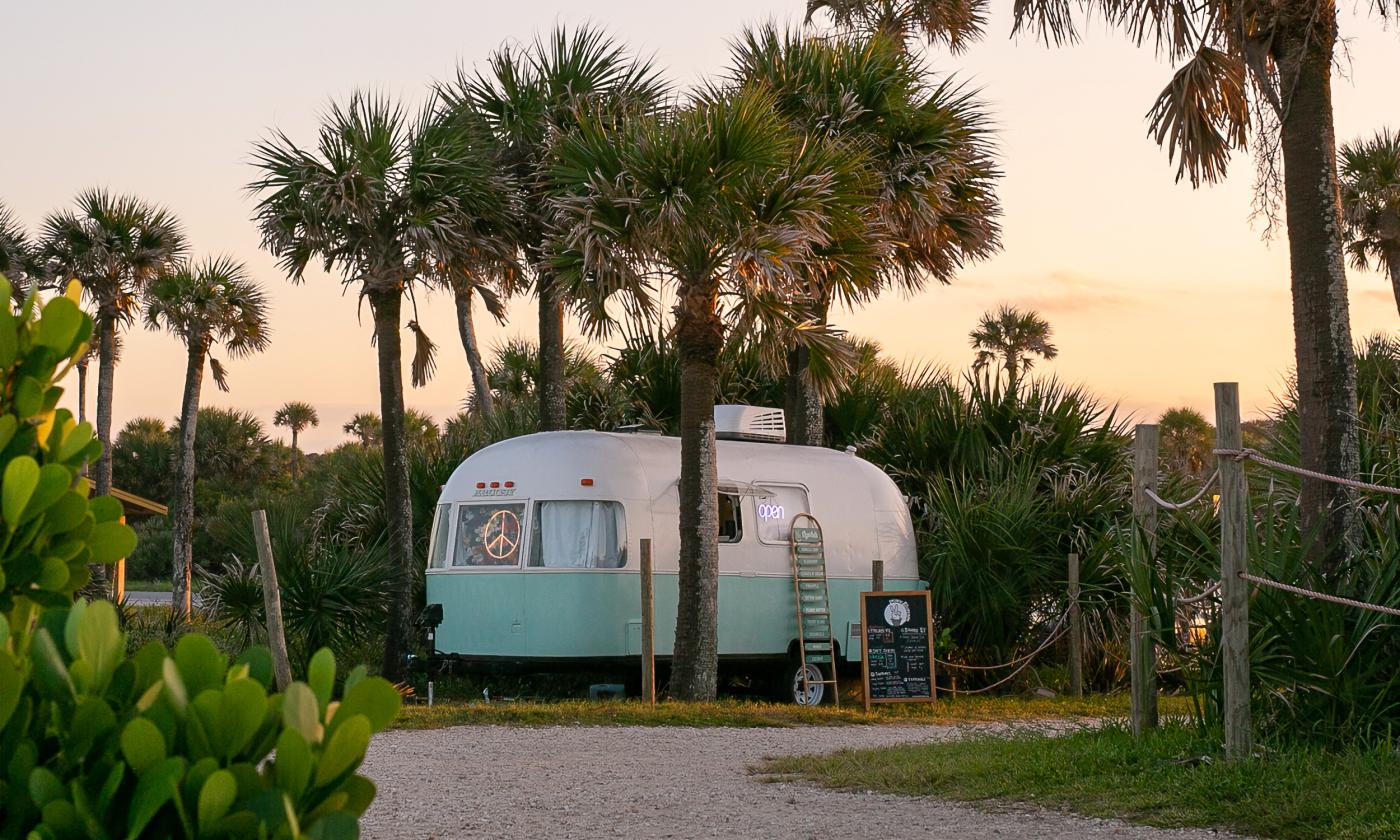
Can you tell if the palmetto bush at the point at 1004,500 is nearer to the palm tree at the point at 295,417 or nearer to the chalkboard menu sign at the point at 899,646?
the chalkboard menu sign at the point at 899,646

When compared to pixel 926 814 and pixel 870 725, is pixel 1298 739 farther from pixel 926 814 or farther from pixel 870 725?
pixel 870 725

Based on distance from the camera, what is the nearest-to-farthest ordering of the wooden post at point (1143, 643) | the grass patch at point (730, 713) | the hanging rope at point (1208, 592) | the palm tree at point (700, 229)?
the hanging rope at point (1208, 592), the wooden post at point (1143, 643), the grass patch at point (730, 713), the palm tree at point (700, 229)

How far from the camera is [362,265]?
1778cm

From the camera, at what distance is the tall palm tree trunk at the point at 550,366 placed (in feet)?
63.4

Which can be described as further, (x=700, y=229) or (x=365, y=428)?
(x=365, y=428)

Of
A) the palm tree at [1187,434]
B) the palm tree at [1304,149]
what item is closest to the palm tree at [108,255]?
the palm tree at [1304,149]

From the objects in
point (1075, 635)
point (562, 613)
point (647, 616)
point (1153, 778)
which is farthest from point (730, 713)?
point (1153, 778)

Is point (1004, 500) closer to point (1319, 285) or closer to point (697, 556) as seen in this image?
point (697, 556)

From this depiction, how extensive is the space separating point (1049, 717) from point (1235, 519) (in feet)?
21.5

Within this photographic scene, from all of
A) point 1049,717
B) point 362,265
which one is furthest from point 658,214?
point 1049,717

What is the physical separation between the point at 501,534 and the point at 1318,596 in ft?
30.4

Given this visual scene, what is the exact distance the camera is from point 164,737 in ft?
6.95

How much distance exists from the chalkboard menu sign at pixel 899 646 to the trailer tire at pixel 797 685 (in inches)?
52.6

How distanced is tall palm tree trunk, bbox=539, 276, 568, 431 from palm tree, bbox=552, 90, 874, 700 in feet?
12.2
